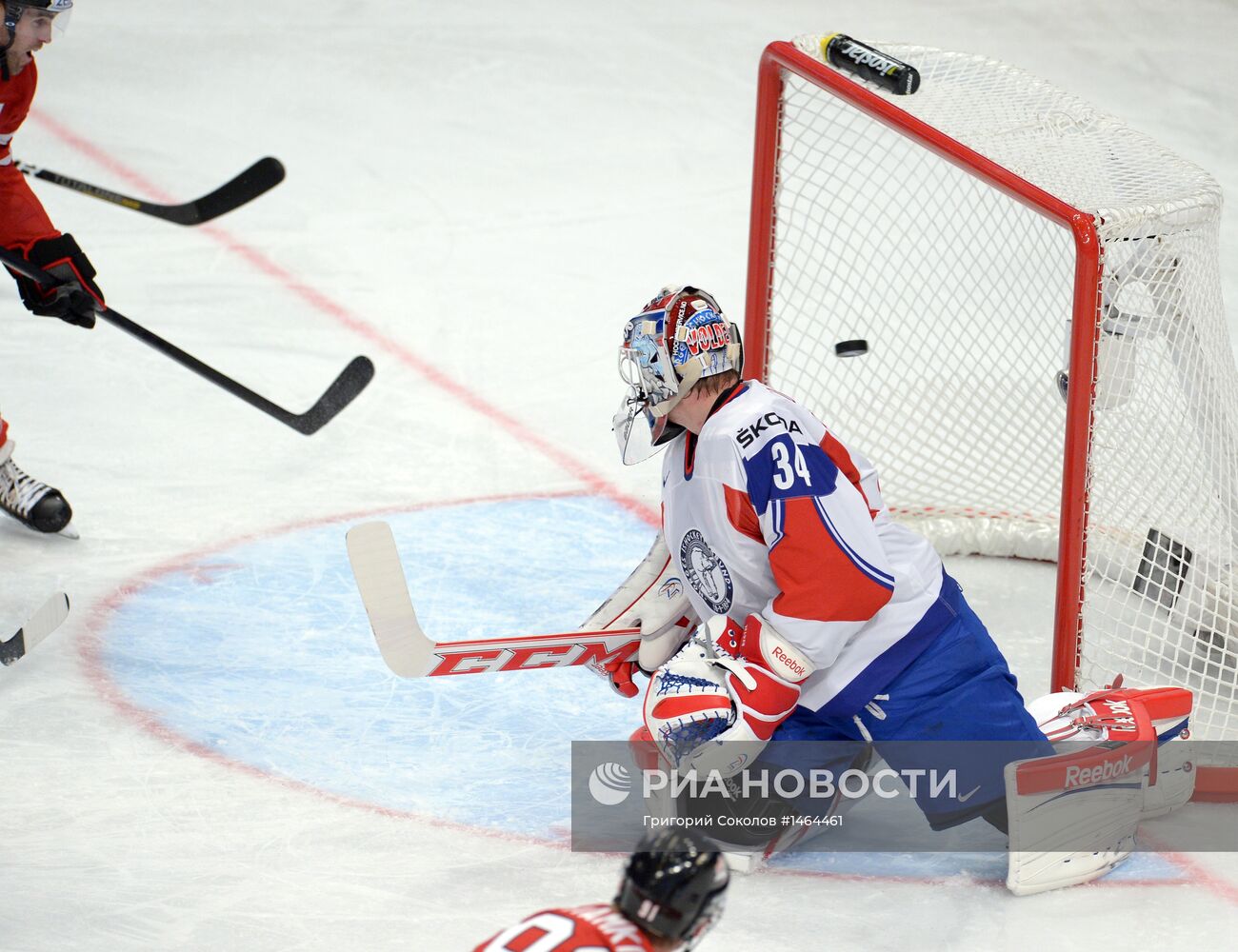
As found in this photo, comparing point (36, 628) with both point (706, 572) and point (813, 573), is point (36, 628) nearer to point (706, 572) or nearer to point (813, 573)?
point (706, 572)

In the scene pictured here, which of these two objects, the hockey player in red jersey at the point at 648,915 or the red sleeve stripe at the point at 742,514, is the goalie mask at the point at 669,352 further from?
the hockey player in red jersey at the point at 648,915

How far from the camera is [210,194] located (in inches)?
155

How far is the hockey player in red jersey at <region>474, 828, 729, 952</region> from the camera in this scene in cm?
142

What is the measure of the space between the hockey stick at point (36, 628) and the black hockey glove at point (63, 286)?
0.68 m

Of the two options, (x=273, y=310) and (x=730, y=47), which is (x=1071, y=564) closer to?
(x=273, y=310)

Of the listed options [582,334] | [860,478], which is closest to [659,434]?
[860,478]

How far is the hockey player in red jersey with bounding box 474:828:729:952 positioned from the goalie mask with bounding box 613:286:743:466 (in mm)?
1012

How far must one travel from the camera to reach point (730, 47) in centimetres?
727

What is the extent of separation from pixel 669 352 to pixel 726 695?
49cm

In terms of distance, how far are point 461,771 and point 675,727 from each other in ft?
1.77

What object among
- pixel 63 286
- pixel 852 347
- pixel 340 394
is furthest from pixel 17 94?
pixel 852 347

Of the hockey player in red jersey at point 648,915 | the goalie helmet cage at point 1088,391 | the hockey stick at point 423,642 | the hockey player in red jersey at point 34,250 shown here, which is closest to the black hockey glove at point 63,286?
the hockey player in red jersey at point 34,250

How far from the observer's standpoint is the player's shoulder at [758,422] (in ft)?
7.57

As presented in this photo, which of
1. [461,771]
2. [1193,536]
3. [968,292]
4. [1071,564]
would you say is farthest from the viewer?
[968,292]
